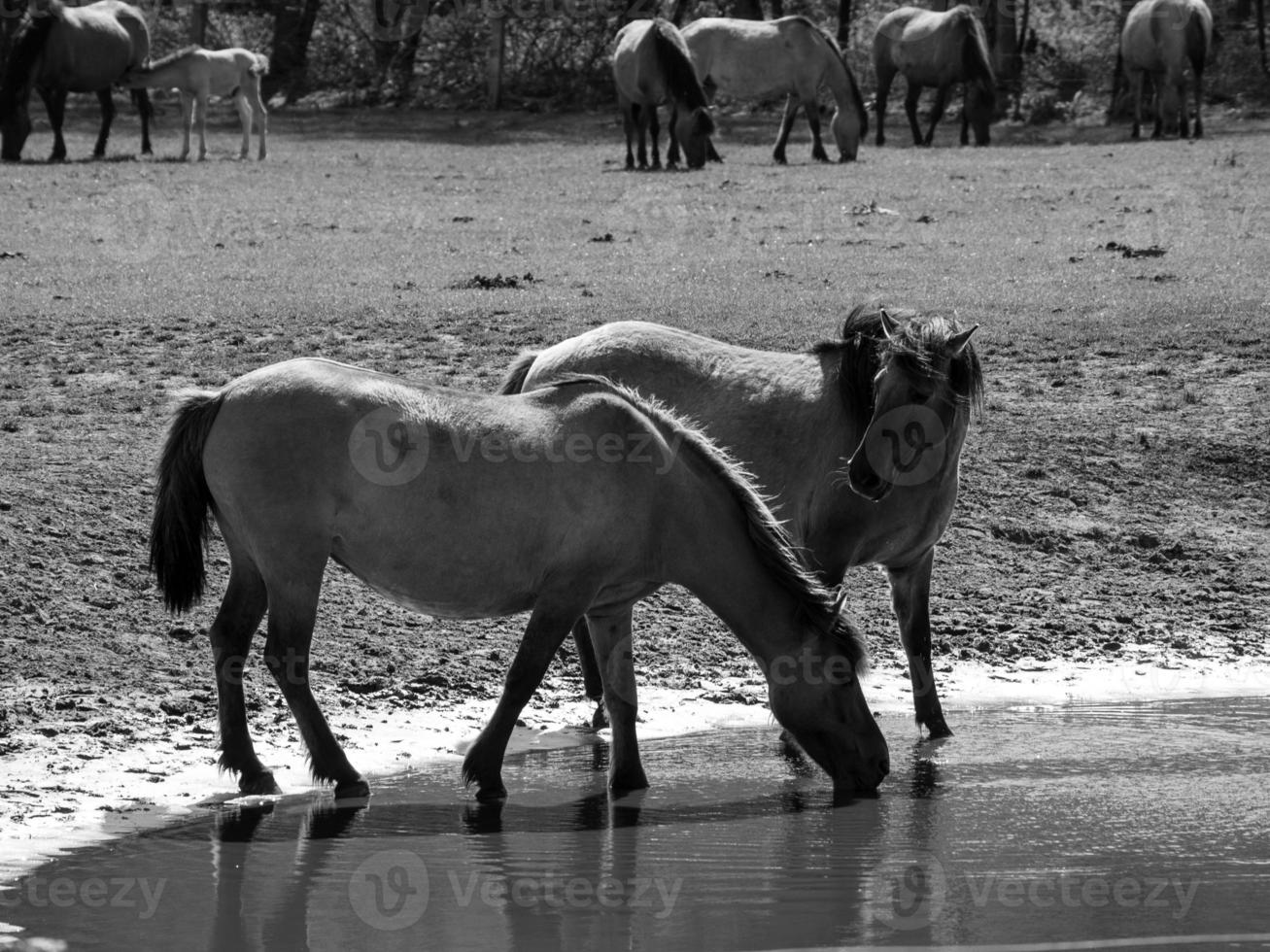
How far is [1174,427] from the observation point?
1099 centimetres

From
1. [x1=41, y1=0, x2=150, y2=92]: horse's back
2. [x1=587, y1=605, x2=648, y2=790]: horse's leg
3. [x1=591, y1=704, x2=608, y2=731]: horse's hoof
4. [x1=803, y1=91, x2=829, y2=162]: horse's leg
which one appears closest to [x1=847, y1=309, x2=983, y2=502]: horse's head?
[x1=587, y1=605, x2=648, y2=790]: horse's leg

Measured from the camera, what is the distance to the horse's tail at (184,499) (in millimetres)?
6121

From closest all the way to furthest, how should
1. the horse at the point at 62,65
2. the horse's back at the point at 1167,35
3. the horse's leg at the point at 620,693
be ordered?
the horse's leg at the point at 620,693 → the horse at the point at 62,65 → the horse's back at the point at 1167,35

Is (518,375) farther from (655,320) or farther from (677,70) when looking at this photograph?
(677,70)

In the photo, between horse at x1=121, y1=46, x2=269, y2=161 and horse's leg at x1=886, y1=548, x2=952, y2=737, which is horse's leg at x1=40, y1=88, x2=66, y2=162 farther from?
horse's leg at x1=886, y1=548, x2=952, y2=737

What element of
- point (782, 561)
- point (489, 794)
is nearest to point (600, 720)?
point (489, 794)

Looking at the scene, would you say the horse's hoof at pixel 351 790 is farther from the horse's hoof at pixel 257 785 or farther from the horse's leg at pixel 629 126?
the horse's leg at pixel 629 126

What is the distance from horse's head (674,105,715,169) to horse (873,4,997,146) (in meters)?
5.45

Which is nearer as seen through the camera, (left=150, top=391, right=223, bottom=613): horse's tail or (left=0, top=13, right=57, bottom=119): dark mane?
(left=150, top=391, right=223, bottom=613): horse's tail

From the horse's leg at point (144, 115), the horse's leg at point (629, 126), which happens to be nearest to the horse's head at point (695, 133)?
the horse's leg at point (629, 126)

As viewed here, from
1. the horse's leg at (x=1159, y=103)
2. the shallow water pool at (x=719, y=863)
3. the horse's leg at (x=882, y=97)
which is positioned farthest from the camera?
the horse's leg at (x=882, y=97)

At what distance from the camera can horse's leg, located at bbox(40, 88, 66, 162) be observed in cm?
2339

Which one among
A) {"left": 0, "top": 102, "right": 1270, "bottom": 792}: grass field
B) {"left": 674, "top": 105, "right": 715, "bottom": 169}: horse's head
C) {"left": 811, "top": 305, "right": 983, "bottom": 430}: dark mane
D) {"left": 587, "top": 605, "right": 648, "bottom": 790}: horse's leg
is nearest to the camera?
{"left": 587, "top": 605, "right": 648, "bottom": 790}: horse's leg

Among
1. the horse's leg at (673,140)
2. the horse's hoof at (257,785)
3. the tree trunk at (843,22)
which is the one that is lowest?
the horse's hoof at (257,785)
